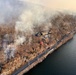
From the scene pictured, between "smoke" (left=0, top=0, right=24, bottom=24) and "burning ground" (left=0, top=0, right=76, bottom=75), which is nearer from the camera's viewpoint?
"burning ground" (left=0, top=0, right=76, bottom=75)

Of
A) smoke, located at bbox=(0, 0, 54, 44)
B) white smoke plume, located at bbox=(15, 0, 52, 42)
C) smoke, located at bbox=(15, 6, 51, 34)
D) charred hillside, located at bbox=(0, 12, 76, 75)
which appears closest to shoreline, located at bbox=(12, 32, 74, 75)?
charred hillside, located at bbox=(0, 12, 76, 75)

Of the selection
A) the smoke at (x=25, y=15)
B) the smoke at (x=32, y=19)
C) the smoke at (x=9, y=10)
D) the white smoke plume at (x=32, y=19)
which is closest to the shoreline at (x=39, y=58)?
the white smoke plume at (x=32, y=19)

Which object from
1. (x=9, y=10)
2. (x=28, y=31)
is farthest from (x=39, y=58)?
(x=9, y=10)

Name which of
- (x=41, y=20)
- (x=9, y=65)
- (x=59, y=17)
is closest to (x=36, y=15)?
(x=41, y=20)

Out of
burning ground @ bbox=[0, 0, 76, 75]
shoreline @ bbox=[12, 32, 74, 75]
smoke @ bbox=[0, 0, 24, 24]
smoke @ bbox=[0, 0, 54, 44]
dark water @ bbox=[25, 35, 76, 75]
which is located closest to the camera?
shoreline @ bbox=[12, 32, 74, 75]

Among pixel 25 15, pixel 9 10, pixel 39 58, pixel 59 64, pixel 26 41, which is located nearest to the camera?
pixel 59 64

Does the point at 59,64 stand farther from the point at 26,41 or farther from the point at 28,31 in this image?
the point at 28,31

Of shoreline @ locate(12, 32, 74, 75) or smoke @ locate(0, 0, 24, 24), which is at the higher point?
smoke @ locate(0, 0, 24, 24)

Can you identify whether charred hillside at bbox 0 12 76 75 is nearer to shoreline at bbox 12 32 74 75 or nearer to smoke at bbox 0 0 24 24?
shoreline at bbox 12 32 74 75

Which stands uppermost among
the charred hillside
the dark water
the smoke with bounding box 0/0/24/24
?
the smoke with bounding box 0/0/24/24
